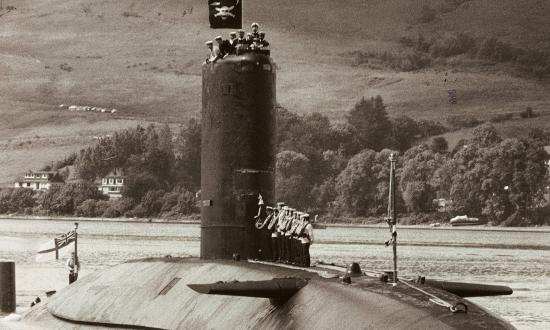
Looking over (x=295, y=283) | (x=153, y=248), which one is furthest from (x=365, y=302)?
(x=153, y=248)

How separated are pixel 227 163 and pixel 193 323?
348 centimetres

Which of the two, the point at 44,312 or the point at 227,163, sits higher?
the point at 227,163

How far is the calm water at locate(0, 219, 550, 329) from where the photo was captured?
139 feet

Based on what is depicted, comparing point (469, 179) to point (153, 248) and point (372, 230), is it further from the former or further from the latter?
point (153, 248)

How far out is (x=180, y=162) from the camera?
136000 mm

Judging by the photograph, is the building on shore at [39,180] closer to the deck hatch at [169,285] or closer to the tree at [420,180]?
the tree at [420,180]

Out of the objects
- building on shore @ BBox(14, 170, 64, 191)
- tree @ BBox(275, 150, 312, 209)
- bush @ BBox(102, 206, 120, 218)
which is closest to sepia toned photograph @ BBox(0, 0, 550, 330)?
bush @ BBox(102, 206, 120, 218)

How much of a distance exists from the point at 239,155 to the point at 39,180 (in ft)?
483

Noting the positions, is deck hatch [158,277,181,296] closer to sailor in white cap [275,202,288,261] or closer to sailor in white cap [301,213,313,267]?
sailor in white cap [275,202,288,261]

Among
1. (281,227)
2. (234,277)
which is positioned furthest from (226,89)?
(234,277)

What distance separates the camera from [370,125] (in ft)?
593

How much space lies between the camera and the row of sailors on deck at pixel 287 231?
16875 mm

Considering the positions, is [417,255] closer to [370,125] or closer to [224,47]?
[224,47]

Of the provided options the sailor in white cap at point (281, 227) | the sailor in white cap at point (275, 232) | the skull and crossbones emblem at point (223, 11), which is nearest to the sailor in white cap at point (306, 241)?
the sailor in white cap at point (281, 227)
